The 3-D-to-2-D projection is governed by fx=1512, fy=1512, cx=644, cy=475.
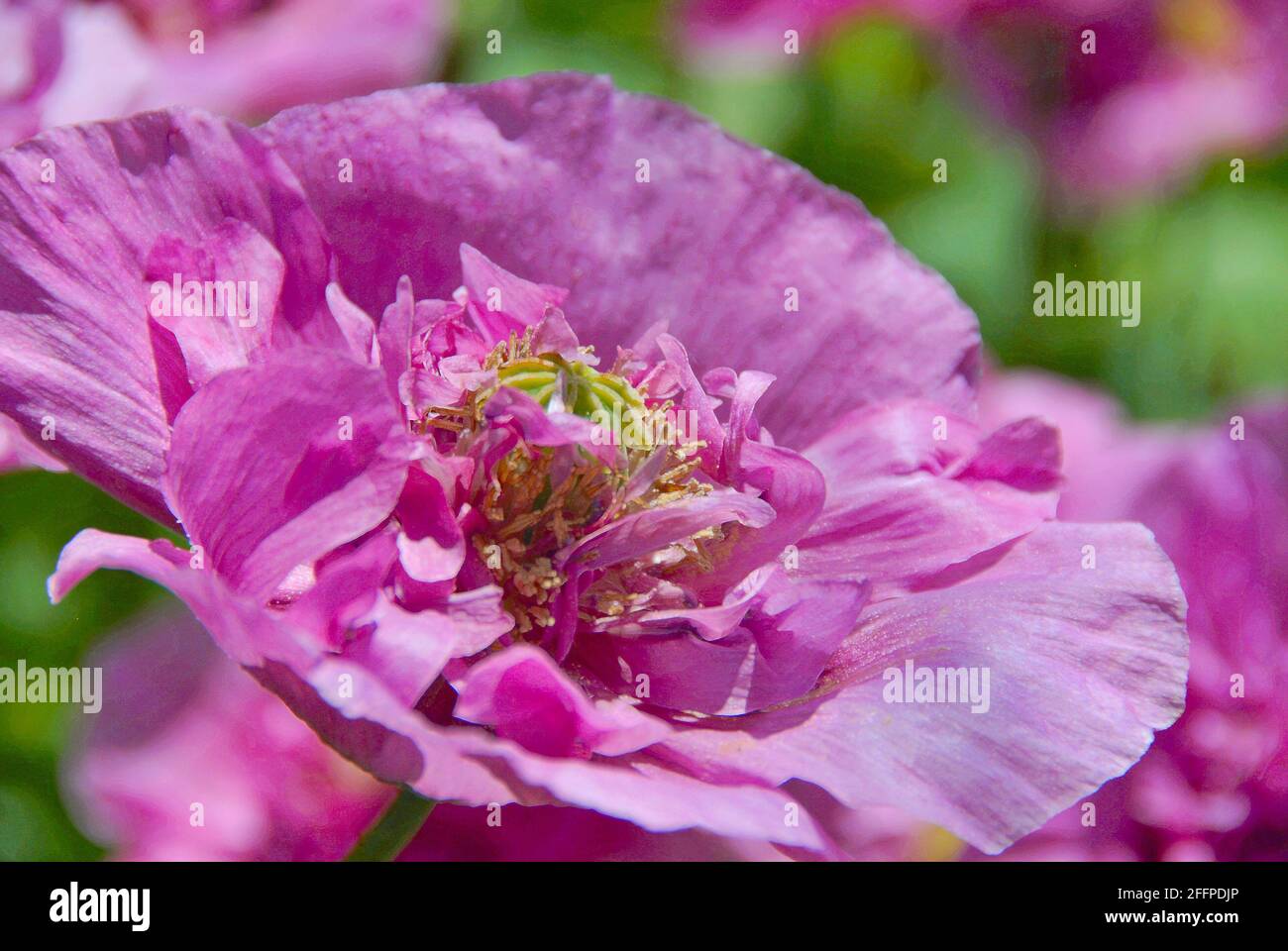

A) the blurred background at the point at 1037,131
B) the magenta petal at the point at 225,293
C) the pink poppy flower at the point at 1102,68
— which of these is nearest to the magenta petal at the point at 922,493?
the magenta petal at the point at 225,293

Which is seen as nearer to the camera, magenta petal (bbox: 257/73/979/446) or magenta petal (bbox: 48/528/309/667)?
magenta petal (bbox: 48/528/309/667)

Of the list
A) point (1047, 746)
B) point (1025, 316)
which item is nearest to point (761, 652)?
point (1047, 746)

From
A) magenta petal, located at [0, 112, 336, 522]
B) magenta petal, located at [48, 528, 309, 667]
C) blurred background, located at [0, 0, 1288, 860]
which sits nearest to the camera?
magenta petal, located at [48, 528, 309, 667]

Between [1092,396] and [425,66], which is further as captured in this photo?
[1092,396]

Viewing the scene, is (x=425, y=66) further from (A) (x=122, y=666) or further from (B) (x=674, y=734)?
(B) (x=674, y=734)

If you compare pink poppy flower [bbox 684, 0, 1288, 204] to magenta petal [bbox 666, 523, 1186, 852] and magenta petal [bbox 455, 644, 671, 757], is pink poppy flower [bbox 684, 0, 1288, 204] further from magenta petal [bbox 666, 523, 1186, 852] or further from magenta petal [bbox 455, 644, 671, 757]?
magenta petal [bbox 455, 644, 671, 757]

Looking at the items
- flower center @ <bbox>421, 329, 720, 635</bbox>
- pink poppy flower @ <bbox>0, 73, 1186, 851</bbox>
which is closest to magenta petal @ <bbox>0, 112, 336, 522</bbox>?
pink poppy flower @ <bbox>0, 73, 1186, 851</bbox>

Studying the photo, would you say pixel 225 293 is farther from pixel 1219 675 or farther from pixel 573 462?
pixel 1219 675
